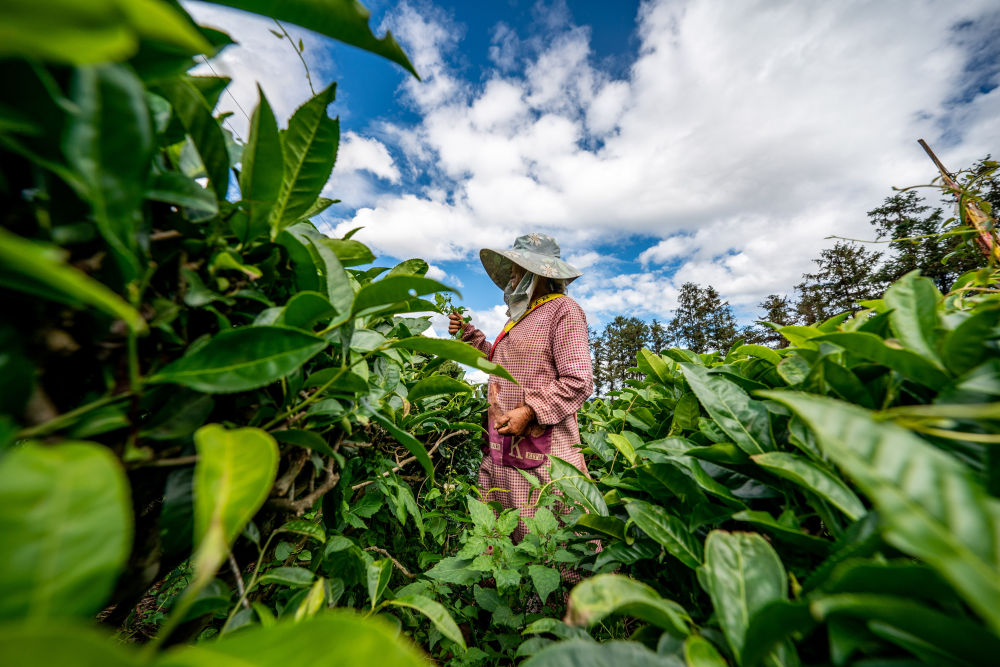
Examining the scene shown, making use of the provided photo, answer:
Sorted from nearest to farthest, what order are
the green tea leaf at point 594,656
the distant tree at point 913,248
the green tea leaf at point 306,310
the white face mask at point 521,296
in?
1. the green tea leaf at point 594,656
2. the green tea leaf at point 306,310
3. the white face mask at point 521,296
4. the distant tree at point 913,248

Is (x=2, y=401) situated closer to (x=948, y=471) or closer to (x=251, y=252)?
(x=251, y=252)

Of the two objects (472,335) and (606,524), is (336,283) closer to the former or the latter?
(606,524)

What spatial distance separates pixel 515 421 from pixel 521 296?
1.04 meters

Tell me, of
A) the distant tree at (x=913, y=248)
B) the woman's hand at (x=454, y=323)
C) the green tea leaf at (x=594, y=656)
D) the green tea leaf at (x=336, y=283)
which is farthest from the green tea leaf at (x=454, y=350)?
the distant tree at (x=913, y=248)

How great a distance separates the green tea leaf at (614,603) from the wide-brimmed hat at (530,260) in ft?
7.25

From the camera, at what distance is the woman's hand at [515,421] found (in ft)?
7.08

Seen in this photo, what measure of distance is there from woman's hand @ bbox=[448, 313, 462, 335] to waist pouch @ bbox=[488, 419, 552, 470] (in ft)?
2.29

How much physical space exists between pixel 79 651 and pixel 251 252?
0.56 m

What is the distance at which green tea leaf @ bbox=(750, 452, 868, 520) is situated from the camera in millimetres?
511

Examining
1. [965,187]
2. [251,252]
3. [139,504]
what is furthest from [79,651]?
[965,187]

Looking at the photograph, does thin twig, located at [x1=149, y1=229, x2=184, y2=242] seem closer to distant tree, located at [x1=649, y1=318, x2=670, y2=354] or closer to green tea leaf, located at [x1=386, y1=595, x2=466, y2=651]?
green tea leaf, located at [x1=386, y1=595, x2=466, y2=651]

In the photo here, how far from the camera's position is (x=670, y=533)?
689mm

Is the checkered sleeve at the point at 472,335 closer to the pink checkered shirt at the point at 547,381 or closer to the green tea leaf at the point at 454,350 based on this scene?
the pink checkered shirt at the point at 547,381

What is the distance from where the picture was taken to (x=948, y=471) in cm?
34
